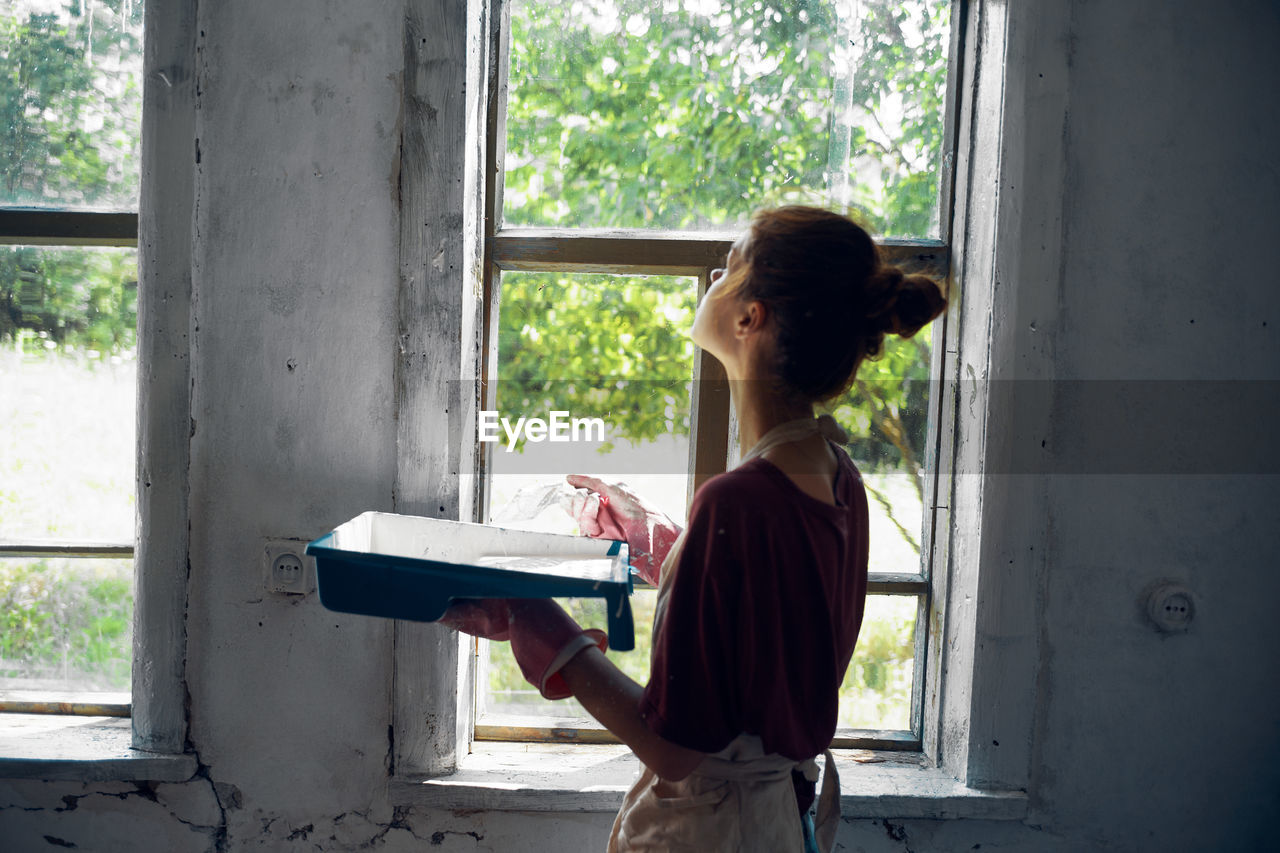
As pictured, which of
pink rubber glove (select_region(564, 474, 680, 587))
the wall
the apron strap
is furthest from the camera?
the wall

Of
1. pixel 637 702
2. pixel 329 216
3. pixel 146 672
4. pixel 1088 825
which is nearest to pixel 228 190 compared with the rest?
pixel 329 216

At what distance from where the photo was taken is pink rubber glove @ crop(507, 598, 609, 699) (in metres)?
0.88

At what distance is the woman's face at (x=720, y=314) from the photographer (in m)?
0.94

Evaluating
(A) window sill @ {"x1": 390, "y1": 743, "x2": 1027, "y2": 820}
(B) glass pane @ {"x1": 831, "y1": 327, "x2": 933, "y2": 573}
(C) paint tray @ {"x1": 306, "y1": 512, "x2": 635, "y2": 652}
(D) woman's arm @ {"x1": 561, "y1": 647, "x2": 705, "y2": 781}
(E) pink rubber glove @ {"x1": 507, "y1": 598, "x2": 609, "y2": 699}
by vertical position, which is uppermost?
(B) glass pane @ {"x1": 831, "y1": 327, "x2": 933, "y2": 573}

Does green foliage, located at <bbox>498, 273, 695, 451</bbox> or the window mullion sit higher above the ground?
the window mullion

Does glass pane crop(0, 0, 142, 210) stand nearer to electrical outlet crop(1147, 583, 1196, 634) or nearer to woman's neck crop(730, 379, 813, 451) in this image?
woman's neck crop(730, 379, 813, 451)

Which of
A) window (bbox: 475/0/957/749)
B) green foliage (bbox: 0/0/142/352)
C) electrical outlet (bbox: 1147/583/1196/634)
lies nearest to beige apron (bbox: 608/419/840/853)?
window (bbox: 475/0/957/749)

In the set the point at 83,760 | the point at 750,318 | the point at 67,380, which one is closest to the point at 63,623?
the point at 83,760

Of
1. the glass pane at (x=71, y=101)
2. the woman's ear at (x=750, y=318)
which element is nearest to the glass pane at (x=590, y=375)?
the woman's ear at (x=750, y=318)

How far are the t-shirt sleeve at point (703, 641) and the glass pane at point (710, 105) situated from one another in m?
0.86

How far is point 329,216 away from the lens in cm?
132

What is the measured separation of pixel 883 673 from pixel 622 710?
90 centimetres

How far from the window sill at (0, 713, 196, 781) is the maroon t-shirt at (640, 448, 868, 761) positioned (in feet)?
3.29

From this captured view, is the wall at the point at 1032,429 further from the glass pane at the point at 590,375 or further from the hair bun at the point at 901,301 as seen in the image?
the hair bun at the point at 901,301
